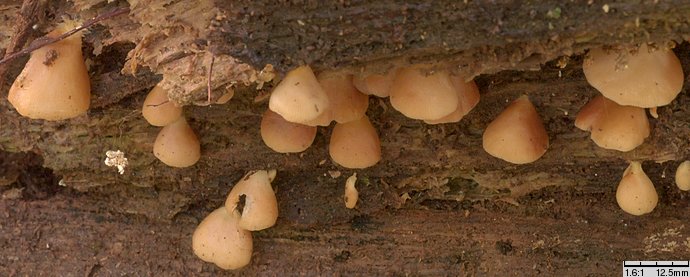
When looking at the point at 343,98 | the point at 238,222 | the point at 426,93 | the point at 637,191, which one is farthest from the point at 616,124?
the point at 238,222

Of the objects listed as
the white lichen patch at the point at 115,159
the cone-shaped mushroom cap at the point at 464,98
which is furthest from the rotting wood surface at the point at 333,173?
the cone-shaped mushroom cap at the point at 464,98

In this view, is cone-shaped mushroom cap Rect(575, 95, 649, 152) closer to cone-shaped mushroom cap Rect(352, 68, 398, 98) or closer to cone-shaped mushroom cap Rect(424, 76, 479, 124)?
cone-shaped mushroom cap Rect(424, 76, 479, 124)

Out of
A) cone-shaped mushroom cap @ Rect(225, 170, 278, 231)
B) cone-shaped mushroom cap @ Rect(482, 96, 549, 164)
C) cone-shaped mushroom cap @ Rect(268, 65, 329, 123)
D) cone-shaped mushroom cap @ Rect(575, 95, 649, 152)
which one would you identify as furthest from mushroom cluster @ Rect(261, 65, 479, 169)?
cone-shaped mushroom cap @ Rect(575, 95, 649, 152)

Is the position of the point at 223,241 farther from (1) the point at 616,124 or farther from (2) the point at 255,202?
(1) the point at 616,124

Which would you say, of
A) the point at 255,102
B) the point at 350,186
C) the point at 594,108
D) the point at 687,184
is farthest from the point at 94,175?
the point at 687,184

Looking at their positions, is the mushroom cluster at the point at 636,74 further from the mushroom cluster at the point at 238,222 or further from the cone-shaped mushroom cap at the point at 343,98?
the mushroom cluster at the point at 238,222

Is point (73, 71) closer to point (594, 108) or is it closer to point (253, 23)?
point (253, 23)
